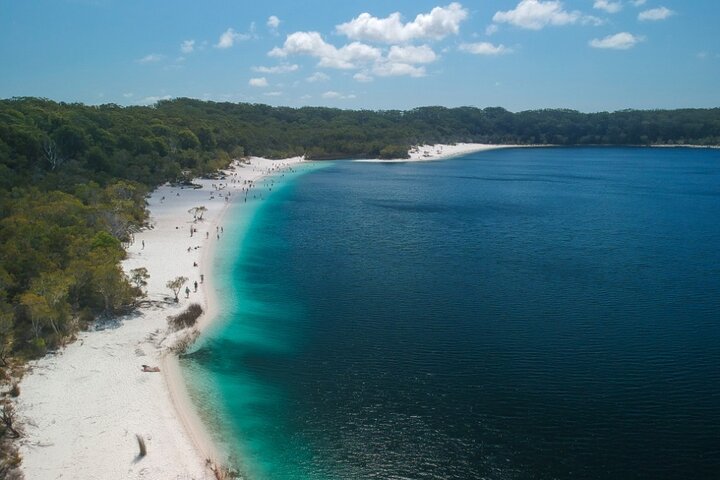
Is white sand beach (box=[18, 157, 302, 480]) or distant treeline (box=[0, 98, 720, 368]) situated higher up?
distant treeline (box=[0, 98, 720, 368])

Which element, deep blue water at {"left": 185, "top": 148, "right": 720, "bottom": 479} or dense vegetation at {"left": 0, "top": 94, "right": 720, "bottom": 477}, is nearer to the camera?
deep blue water at {"left": 185, "top": 148, "right": 720, "bottom": 479}

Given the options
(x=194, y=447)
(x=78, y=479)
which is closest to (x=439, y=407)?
(x=194, y=447)

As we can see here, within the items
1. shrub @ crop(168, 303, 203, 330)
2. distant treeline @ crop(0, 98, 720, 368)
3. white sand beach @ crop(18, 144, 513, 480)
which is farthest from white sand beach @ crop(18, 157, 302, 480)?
distant treeline @ crop(0, 98, 720, 368)

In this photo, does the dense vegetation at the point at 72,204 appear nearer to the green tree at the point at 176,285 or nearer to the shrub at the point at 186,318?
the green tree at the point at 176,285

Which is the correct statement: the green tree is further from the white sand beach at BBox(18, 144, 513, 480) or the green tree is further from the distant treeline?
the distant treeline

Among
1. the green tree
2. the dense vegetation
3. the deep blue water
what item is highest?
the dense vegetation

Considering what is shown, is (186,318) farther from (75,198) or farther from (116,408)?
(75,198)

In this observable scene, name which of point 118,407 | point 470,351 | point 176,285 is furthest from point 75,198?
point 470,351

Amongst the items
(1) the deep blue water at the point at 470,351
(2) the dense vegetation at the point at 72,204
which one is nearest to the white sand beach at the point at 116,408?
(2) the dense vegetation at the point at 72,204
